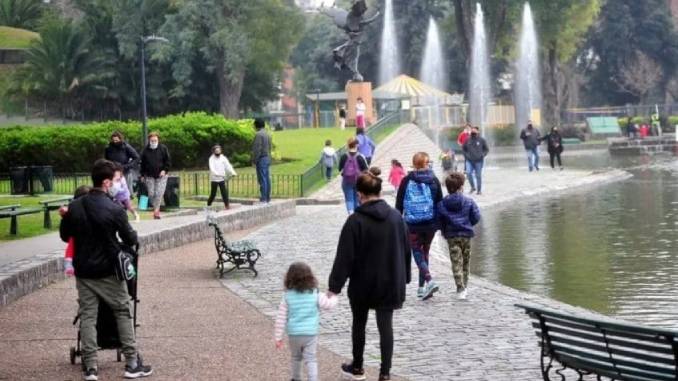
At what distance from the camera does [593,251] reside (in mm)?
21844

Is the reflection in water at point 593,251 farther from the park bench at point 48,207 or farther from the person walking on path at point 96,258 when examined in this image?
the park bench at point 48,207

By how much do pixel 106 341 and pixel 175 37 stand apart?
51.1 metres

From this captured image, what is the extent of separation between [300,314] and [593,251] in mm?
13027

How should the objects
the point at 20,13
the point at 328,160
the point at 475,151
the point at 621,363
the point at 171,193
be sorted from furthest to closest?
the point at 20,13 < the point at 328,160 < the point at 475,151 < the point at 171,193 < the point at 621,363

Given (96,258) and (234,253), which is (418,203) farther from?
(96,258)

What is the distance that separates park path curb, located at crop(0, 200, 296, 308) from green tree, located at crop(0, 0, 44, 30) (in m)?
44.3

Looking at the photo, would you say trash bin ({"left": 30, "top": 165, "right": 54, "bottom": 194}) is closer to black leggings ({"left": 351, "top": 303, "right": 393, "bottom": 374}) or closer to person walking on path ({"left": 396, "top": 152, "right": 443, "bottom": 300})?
person walking on path ({"left": 396, "top": 152, "right": 443, "bottom": 300})

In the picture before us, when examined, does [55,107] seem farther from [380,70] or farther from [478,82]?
[380,70]

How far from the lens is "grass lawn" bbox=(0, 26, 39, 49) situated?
205ft

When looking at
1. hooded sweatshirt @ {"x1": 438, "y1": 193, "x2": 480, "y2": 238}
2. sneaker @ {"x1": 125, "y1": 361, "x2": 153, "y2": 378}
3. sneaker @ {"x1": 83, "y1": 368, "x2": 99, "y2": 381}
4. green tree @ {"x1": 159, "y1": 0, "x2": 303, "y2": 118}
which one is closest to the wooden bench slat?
sneaker @ {"x1": 125, "y1": 361, "x2": 153, "y2": 378}

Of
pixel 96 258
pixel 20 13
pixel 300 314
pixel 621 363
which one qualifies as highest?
pixel 20 13

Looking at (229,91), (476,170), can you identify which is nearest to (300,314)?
(476,170)

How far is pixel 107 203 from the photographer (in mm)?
10516

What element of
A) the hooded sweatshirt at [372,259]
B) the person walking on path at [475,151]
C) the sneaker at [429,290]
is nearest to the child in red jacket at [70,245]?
the hooded sweatshirt at [372,259]
